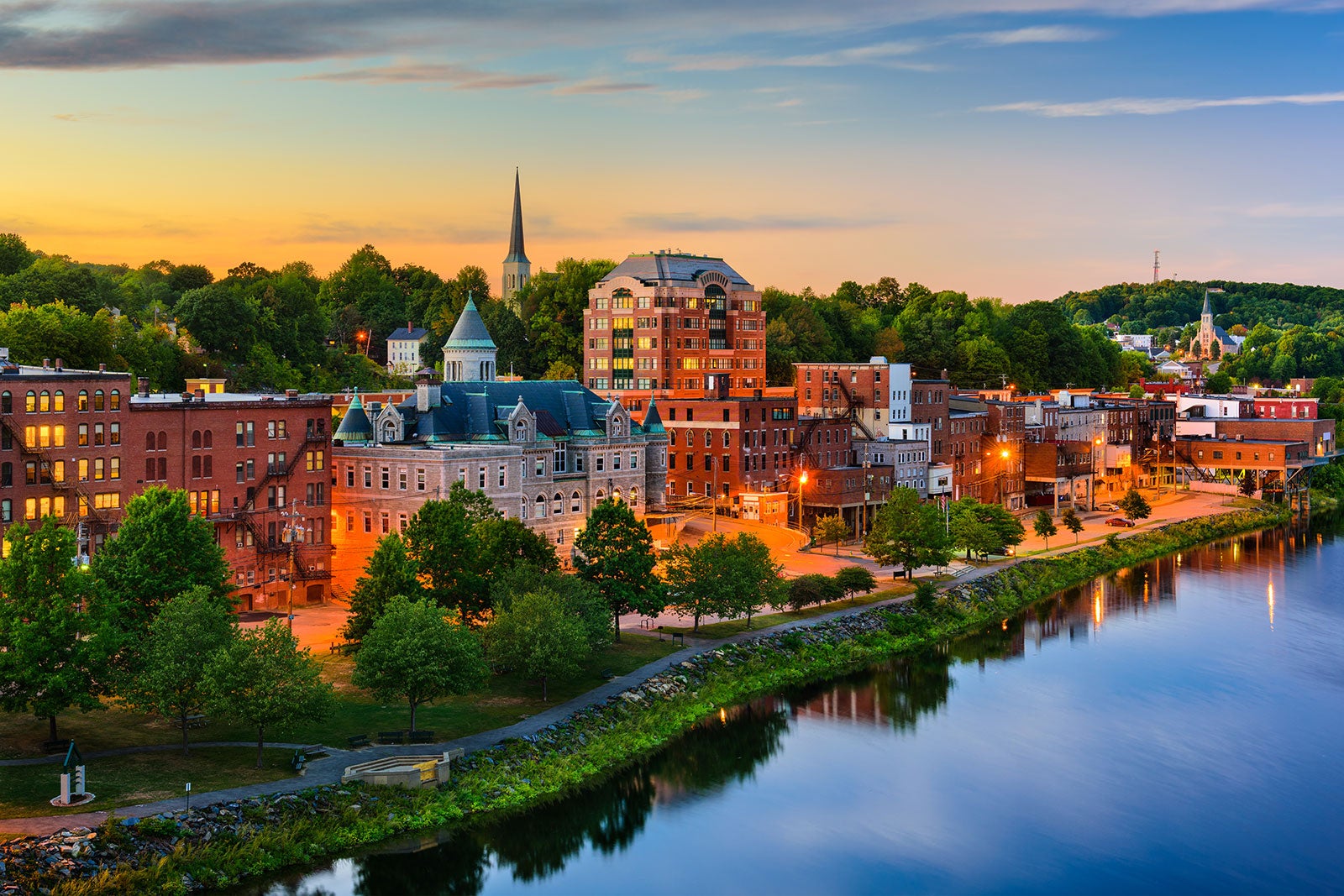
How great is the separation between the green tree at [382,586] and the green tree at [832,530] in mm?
47066

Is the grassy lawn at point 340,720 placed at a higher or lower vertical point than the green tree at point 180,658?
lower

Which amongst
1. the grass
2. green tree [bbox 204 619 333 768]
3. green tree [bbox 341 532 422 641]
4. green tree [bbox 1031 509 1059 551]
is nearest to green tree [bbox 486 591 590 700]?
the grass

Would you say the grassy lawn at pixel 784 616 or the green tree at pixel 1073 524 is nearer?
the grassy lawn at pixel 784 616

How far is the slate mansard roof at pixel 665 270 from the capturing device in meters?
155

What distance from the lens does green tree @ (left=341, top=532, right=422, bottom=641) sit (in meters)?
69.0

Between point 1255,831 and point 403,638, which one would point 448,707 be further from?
point 1255,831

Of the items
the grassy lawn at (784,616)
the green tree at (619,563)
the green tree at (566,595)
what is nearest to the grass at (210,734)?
the green tree at (566,595)

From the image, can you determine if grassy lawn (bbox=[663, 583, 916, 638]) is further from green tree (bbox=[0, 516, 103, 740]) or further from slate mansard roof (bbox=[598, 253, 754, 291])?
slate mansard roof (bbox=[598, 253, 754, 291])

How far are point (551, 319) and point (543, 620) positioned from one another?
361ft

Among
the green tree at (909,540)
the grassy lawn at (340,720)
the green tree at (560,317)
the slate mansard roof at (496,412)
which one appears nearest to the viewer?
the grassy lawn at (340,720)

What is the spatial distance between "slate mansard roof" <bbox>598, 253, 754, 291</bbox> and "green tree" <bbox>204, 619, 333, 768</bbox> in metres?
101

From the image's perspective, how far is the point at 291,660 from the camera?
56.2 metres

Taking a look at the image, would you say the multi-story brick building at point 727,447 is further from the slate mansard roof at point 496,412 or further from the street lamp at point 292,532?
the street lamp at point 292,532

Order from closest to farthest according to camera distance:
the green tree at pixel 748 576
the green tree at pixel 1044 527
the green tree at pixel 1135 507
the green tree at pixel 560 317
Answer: the green tree at pixel 748 576 < the green tree at pixel 1044 527 < the green tree at pixel 1135 507 < the green tree at pixel 560 317
